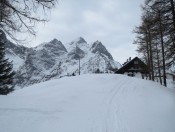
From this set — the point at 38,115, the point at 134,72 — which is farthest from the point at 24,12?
the point at 134,72

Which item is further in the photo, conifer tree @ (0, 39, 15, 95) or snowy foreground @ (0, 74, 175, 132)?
conifer tree @ (0, 39, 15, 95)

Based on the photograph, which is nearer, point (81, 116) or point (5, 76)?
point (81, 116)

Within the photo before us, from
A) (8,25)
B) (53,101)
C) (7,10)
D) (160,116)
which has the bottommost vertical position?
(160,116)

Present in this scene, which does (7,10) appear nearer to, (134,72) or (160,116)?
(160,116)

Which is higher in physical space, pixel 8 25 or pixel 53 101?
pixel 8 25

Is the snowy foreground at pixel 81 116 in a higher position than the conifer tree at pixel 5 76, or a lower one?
lower

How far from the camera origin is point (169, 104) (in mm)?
11469

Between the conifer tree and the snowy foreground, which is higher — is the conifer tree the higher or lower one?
the higher one

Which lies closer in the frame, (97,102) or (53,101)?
(53,101)

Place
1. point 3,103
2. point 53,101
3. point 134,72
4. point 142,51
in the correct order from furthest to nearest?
point 134,72, point 142,51, point 53,101, point 3,103

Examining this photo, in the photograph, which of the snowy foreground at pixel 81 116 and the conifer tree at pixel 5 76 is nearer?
the snowy foreground at pixel 81 116

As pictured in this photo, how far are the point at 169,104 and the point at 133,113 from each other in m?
3.27

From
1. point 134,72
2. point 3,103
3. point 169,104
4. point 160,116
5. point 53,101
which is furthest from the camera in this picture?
point 134,72

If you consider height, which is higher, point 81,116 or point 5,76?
point 5,76
